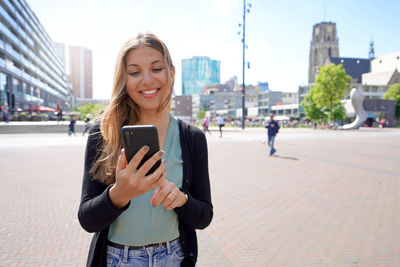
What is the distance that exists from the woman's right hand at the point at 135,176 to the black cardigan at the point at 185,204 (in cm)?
13

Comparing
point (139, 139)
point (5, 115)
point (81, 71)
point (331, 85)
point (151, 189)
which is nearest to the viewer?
point (139, 139)

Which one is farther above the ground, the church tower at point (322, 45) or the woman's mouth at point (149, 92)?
the church tower at point (322, 45)

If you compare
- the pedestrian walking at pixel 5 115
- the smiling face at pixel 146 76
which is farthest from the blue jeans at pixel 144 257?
the pedestrian walking at pixel 5 115

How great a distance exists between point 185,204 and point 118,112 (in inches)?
22.4

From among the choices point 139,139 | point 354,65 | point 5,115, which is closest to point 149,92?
point 139,139

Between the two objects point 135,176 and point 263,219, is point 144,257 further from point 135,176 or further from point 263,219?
point 263,219

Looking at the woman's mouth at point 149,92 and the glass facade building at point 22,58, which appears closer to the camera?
the woman's mouth at point 149,92

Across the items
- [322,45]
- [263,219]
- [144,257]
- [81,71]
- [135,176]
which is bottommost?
[263,219]

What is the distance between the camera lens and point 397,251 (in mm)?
3572

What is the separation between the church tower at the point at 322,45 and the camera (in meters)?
99.6

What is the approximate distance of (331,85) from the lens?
152 feet

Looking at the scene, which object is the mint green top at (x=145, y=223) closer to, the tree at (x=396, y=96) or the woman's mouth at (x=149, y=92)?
the woman's mouth at (x=149, y=92)

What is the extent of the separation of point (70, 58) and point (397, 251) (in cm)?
19097

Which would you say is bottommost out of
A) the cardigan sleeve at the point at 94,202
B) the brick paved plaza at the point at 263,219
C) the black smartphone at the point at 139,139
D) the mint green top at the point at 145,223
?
the brick paved plaza at the point at 263,219
